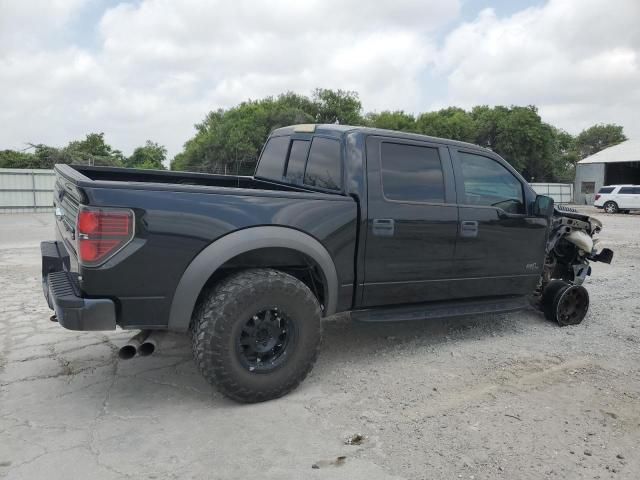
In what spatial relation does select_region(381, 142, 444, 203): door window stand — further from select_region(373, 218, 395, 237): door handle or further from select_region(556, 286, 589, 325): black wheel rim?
select_region(556, 286, 589, 325): black wheel rim

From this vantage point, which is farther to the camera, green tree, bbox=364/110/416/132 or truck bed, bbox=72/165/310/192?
green tree, bbox=364/110/416/132

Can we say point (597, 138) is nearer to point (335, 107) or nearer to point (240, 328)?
point (335, 107)

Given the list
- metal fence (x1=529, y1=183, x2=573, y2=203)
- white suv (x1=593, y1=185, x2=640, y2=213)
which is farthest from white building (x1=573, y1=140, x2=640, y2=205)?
white suv (x1=593, y1=185, x2=640, y2=213)

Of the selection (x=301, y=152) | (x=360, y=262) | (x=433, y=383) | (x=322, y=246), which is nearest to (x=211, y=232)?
(x=322, y=246)

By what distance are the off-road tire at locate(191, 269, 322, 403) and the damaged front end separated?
120 inches

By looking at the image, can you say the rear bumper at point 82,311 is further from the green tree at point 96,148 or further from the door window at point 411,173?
the green tree at point 96,148

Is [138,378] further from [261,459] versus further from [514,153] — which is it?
[514,153]

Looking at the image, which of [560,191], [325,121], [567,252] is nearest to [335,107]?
[325,121]

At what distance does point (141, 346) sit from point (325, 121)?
37.7m

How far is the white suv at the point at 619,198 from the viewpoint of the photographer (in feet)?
87.5

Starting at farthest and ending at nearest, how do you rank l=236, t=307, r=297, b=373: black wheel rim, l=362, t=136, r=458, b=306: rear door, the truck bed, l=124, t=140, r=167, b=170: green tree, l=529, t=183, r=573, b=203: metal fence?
l=124, t=140, r=167, b=170: green tree < l=529, t=183, r=573, b=203: metal fence < the truck bed < l=362, t=136, r=458, b=306: rear door < l=236, t=307, r=297, b=373: black wheel rim

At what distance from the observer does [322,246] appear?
3.83 m

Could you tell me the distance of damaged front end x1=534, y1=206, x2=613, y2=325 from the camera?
5574 mm

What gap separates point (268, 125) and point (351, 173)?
3271 cm
